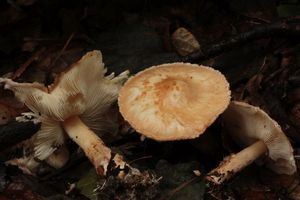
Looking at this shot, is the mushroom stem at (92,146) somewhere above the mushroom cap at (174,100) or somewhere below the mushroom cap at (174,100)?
below

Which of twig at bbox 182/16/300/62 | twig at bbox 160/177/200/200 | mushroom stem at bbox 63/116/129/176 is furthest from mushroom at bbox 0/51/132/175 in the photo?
twig at bbox 182/16/300/62

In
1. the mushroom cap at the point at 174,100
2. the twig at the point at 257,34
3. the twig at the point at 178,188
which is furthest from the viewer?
the twig at the point at 257,34

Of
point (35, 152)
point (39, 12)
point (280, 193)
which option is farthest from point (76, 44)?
point (280, 193)

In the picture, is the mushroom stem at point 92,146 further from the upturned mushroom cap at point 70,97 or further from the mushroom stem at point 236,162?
the mushroom stem at point 236,162

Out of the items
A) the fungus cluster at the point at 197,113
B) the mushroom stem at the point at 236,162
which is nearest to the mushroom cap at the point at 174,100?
the fungus cluster at the point at 197,113

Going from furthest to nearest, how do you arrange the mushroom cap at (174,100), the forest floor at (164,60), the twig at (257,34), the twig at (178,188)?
the twig at (257,34)
the forest floor at (164,60)
the twig at (178,188)
the mushroom cap at (174,100)

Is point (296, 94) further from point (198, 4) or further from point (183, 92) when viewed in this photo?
point (198, 4)
